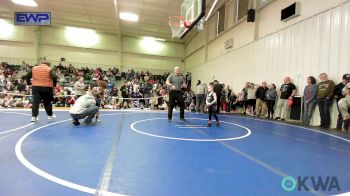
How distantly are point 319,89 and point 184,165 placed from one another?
7.19 m

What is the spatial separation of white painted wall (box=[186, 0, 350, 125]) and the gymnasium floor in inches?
166

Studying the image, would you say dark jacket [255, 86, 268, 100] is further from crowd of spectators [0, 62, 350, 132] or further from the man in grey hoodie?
the man in grey hoodie

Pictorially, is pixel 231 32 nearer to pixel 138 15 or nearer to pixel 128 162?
pixel 138 15

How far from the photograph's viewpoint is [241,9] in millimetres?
14523

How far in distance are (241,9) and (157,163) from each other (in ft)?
43.8

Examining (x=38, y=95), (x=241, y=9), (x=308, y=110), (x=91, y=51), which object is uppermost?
(x=241, y=9)

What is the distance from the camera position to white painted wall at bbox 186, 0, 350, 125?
816 cm

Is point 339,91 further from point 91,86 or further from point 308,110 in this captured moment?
point 91,86

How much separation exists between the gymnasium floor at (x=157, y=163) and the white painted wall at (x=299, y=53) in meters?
4.21

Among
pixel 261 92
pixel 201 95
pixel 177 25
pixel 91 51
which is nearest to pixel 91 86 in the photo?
pixel 177 25

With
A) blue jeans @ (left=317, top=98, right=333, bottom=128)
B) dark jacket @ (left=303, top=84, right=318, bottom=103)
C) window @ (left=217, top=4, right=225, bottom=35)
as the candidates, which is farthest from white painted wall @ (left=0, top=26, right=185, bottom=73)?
blue jeans @ (left=317, top=98, right=333, bottom=128)

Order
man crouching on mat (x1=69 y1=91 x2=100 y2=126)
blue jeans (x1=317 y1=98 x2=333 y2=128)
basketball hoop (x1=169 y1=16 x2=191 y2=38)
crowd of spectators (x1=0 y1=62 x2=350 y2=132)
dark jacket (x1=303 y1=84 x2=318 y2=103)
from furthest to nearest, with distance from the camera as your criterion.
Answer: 1. basketball hoop (x1=169 y1=16 x2=191 y2=38)
2. dark jacket (x1=303 y1=84 x2=318 y2=103)
3. crowd of spectators (x1=0 y1=62 x2=350 y2=132)
4. blue jeans (x1=317 y1=98 x2=333 y2=128)
5. man crouching on mat (x1=69 y1=91 x2=100 y2=126)

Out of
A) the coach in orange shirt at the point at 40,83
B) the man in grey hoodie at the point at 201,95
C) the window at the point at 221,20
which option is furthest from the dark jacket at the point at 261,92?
the coach in orange shirt at the point at 40,83

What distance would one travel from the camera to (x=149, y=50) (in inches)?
1023
